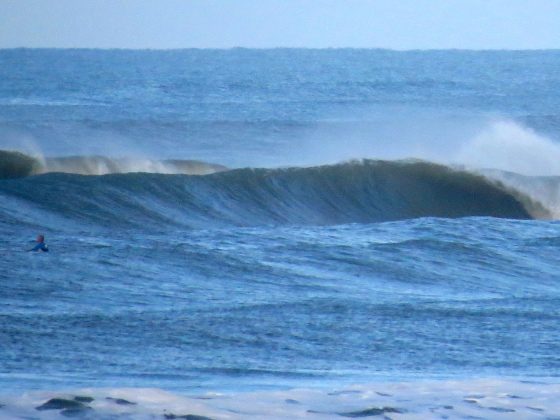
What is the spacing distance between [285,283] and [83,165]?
11.1m

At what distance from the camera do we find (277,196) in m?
17.0

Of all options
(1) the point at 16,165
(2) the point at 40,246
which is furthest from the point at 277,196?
(2) the point at 40,246

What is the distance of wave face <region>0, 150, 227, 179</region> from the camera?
1930 centimetres

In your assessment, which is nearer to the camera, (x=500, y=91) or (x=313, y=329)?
(x=313, y=329)

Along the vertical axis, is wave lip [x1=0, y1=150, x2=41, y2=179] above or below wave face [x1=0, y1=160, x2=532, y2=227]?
above

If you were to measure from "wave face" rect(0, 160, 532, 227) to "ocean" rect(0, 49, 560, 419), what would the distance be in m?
0.05

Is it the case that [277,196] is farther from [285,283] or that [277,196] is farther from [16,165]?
[285,283]

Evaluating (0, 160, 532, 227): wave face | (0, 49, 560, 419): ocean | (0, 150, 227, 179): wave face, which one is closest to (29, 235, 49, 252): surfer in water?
(0, 49, 560, 419): ocean

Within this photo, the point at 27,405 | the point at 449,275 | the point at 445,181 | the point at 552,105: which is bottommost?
the point at 27,405

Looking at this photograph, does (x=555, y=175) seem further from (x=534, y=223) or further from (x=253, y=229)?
(x=253, y=229)

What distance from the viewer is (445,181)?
19359mm

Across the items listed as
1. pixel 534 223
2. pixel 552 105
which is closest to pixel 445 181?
pixel 534 223

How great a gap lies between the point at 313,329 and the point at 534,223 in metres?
7.64

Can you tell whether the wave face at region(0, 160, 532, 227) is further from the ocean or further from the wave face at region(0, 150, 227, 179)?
the wave face at region(0, 150, 227, 179)
